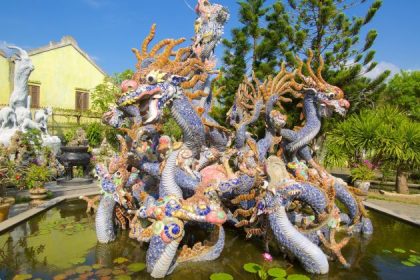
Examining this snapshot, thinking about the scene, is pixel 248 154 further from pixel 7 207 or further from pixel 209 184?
pixel 7 207

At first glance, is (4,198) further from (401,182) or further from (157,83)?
(401,182)

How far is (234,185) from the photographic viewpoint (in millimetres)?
4039

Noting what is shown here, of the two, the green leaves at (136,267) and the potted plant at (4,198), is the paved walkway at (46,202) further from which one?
the green leaves at (136,267)

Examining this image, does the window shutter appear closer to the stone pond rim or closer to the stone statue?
the stone statue

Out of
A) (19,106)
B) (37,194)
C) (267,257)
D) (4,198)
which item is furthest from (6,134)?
(267,257)

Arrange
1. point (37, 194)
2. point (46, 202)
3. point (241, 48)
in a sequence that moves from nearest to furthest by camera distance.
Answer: point (46, 202), point (37, 194), point (241, 48)

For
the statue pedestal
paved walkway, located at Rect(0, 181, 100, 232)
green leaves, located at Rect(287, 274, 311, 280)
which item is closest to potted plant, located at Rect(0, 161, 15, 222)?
paved walkway, located at Rect(0, 181, 100, 232)

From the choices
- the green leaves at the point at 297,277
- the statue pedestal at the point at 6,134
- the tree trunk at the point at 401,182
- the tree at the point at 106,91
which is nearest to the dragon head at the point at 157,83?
the green leaves at the point at 297,277

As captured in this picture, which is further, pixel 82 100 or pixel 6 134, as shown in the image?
pixel 82 100

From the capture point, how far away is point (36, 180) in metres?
6.62

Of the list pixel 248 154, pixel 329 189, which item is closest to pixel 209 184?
pixel 248 154

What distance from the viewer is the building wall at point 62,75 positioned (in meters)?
20.4

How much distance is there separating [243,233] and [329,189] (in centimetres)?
158

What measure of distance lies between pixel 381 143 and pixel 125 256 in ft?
27.3
